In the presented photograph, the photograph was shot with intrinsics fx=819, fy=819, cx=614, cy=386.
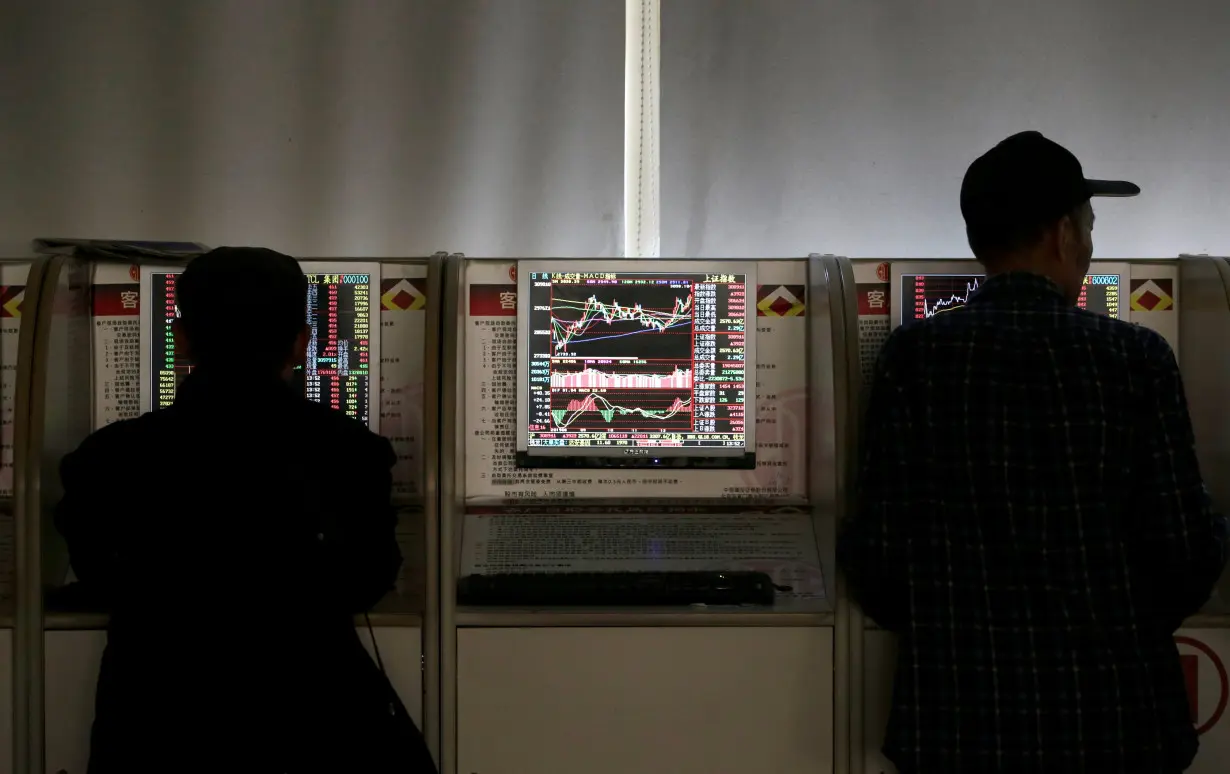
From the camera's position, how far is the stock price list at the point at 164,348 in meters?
1.79

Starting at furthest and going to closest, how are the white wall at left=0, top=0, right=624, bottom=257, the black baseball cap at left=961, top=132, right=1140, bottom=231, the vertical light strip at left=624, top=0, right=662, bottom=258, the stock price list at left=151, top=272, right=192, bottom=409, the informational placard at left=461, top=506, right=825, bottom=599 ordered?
the white wall at left=0, top=0, right=624, bottom=257 → the vertical light strip at left=624, top=0, right=662, bottom=258 → the stock price list at left=151, top=272, right=192, bottom=409 → the informational placard at left=461, top=506, right=825, bottom=599 → the black baseball cap at left=961, top=132, right=1140, bottom=231

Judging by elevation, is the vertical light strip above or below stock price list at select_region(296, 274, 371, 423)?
above

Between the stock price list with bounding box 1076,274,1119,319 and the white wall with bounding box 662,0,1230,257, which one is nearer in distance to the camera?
the stock price list with bounding box 1076,274,1119,319

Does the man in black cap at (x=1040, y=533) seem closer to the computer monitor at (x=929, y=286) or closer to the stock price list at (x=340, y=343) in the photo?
the computer monitor at (x=929, y=286)

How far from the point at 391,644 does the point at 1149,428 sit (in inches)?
52.1

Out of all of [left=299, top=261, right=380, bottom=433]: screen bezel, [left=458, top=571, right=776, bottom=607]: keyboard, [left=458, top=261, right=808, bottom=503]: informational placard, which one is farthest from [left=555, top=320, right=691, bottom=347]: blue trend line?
[left=458, top=571, right=776, bottom=607]: keyboard

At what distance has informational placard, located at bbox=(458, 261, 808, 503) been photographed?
72.2 inches

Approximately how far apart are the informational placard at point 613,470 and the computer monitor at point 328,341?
0.21m

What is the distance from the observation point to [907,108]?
106 inches

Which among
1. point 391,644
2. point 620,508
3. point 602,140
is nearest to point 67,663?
point 391,644

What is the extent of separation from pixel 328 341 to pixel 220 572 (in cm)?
73

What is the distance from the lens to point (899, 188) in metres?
2.70

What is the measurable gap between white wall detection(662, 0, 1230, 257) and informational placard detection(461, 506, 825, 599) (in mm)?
1142

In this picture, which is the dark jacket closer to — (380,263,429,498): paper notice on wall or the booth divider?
the booth divider
